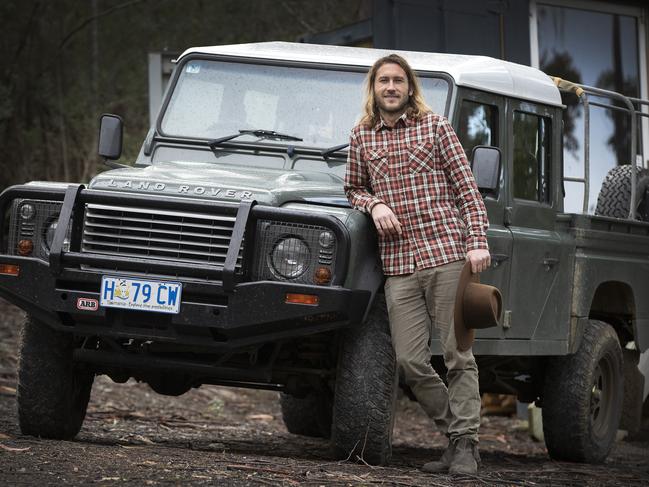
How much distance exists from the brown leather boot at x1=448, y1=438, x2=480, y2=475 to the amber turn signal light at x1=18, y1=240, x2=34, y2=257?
2.24 m

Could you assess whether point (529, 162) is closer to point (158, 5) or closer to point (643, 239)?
point (643, 239)

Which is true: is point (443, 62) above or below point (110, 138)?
above

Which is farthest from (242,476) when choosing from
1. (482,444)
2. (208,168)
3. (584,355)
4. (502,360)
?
(482,444)

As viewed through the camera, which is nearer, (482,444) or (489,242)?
(489,242)

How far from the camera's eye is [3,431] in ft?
23.3

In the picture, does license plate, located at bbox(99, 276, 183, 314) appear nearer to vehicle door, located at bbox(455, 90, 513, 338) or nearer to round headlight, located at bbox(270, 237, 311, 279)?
round headlight, located at bbox(270, 237, 311, 279)

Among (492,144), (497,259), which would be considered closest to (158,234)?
(497,259)

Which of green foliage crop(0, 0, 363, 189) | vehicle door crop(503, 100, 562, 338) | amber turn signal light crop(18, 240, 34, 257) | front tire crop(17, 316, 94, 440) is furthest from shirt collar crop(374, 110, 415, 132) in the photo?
green foliage crop(0, 0, 363, 189)

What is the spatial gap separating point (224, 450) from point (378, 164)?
2084mm

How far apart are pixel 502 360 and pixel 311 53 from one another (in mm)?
2161

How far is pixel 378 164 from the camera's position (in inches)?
249

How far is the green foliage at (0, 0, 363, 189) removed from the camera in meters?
17.8

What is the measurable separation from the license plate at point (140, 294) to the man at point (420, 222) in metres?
0.96

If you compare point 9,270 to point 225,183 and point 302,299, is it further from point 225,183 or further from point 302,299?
point 302,299
